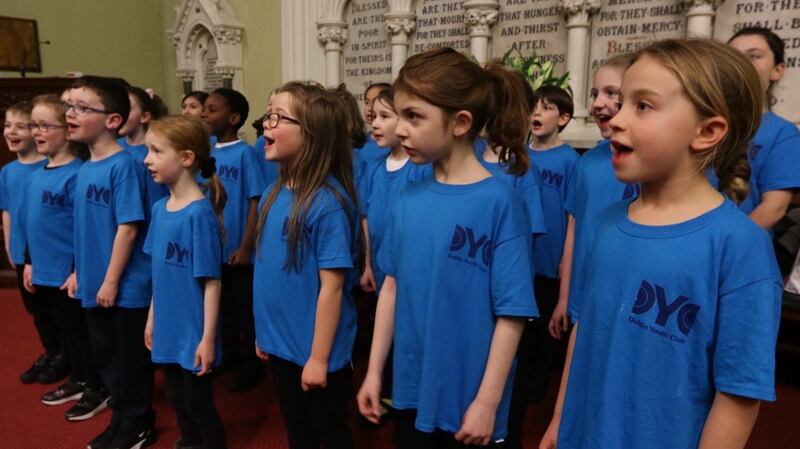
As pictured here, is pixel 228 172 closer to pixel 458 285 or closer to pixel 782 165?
pixel 458 285

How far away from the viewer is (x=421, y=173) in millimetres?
2420

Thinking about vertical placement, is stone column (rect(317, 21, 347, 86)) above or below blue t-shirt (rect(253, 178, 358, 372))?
above

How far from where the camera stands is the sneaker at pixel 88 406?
2.60m

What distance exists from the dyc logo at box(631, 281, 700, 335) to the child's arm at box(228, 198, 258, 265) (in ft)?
7.60

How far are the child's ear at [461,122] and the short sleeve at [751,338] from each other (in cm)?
66

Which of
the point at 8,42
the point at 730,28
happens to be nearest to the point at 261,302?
the point at 730,28

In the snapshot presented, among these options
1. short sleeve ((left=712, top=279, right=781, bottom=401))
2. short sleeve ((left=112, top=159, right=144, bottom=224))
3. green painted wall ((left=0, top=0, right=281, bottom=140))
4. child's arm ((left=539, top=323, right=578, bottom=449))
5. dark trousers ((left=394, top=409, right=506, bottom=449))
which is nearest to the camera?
short sleeve ((left=712, top=279, right=781, bottom=401))

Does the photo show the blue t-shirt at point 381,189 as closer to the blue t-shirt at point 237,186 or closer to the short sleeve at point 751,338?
the blue t-shirt at point 237,186

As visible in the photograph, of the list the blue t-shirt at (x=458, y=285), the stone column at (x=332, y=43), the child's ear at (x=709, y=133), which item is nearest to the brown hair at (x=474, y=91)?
the blue t-shirt at (x=458, y=285)

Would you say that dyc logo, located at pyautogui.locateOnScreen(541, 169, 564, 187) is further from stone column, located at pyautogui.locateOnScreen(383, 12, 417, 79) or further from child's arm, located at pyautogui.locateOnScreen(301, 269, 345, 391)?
stone column, located at pyautogui.locateOnScreen(383, 12, 417, 79)

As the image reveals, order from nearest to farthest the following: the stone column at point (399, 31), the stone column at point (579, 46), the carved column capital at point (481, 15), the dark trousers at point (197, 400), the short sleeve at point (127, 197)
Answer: the dark trousers at point (197, 400)
the short sleeve at point (127, 197)
the stone column at point (579, 46)
the carved column capital at point (481, 15)
the stone column at point (399, 31)

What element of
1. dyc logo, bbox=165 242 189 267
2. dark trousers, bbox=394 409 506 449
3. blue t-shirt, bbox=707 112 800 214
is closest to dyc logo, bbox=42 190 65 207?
dyc logo, bbox=165 242 189 267

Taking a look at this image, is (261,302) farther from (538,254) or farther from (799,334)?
(799,334)

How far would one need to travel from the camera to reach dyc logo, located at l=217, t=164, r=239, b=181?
9.85 ft
